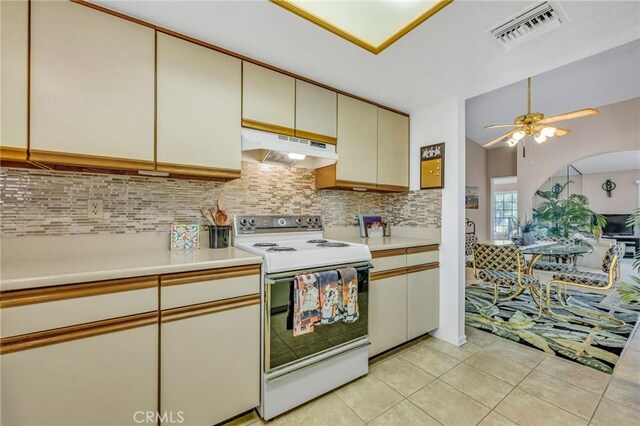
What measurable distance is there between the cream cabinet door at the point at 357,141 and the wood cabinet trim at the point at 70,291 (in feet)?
5.04

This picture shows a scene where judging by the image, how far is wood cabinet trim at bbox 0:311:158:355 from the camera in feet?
3.29

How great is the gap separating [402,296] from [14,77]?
2.60 m

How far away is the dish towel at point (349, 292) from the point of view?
1716mm

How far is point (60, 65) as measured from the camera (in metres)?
1.28

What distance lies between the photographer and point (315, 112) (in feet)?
6.97

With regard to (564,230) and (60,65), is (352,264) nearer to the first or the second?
(60,65)

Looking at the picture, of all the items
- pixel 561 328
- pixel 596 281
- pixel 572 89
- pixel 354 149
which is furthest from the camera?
pixel 572 89

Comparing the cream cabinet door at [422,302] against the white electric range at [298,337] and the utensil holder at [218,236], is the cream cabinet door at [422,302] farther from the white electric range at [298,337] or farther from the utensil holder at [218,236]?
the utensil holder at [218,236]

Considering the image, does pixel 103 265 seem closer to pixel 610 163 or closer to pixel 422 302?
pixel 422 302

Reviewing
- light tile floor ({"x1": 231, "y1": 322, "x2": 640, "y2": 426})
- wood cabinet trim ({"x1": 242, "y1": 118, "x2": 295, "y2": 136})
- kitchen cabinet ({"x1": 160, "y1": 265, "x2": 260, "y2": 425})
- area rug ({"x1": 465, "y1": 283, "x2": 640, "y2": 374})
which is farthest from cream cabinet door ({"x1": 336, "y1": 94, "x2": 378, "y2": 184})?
area rug ({"x1": 465, "y1": 283, "x2": 640, "y2": 374})

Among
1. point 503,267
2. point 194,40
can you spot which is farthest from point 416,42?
point 503,267

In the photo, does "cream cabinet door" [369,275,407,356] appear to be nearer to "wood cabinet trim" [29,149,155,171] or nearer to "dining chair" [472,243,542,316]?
"wood cabinet trim" [29,149,155,171]

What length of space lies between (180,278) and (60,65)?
1151 mm

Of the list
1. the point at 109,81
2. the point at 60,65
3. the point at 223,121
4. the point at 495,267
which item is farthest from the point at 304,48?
the point at 495,267
